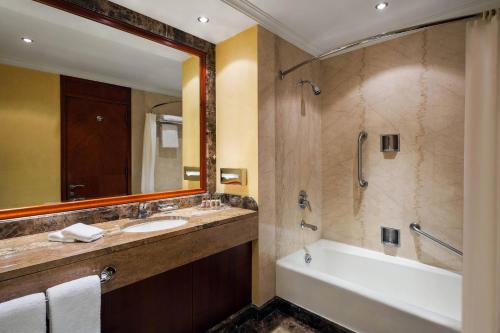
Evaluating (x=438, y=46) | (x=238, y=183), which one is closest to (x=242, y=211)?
(x=238, y=183)

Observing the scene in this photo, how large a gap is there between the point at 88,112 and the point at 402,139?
2.48m

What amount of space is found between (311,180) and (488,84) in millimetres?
1594

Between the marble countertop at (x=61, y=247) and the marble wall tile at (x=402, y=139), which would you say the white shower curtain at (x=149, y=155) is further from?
the marble wall tile at (x=402, y=139)

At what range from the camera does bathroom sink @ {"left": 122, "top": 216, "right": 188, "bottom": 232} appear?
1.66 meters

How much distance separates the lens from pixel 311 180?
2572mm

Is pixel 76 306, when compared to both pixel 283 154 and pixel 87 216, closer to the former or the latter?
pixel 87 216

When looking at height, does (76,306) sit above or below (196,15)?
below

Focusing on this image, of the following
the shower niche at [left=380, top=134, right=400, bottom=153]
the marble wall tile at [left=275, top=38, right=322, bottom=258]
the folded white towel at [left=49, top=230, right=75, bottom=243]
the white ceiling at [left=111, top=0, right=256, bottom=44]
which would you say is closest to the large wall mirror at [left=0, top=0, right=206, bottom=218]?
the white ceiling at [left=111, top=0, right=256, bottom=44]

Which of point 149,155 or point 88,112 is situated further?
point 149,155

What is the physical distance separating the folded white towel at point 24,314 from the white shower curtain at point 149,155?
976mm

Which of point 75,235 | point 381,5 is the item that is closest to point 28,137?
point 75,235

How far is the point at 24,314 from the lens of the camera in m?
0.90

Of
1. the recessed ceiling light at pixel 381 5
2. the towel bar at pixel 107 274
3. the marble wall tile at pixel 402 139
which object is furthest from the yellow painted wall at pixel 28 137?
the marble wall tile at pixel 402 139

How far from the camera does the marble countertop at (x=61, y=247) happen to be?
0.97 meters
